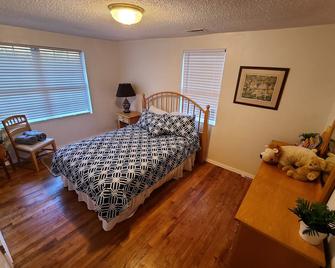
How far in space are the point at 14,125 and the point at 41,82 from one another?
0.83 m

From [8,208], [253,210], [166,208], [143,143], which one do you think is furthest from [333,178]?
[8,208]

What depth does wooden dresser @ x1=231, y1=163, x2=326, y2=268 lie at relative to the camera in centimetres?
93

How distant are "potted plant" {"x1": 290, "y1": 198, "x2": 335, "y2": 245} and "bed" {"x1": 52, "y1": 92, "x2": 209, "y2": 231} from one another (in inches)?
53.4

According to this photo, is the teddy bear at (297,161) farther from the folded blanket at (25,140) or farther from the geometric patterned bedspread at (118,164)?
the folded blanket at (25,140)

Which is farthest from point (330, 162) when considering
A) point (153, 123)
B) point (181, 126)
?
point (153, 123)

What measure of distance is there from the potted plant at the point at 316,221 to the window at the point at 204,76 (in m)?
1.98

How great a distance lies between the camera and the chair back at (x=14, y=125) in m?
2.46

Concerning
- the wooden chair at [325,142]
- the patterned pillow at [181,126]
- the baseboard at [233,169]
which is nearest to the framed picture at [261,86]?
the wooden chair at [325,142]

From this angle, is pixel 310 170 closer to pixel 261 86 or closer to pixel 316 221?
pixel 316 221

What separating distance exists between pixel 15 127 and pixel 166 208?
8.78 feet

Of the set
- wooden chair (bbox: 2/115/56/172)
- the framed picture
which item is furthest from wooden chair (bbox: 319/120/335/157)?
wooden chair (bbox: 2/115/56/172)

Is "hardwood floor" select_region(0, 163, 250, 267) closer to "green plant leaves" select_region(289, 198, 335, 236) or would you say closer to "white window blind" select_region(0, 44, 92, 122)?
"green plant leaves" select_region(289, 198, 335, 236)

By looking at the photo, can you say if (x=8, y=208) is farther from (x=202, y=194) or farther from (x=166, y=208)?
(x=202, y=194)

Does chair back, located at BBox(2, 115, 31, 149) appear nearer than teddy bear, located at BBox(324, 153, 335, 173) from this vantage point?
No
